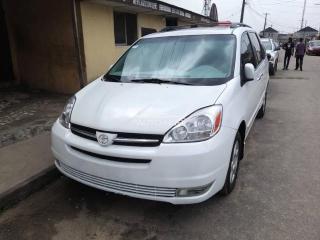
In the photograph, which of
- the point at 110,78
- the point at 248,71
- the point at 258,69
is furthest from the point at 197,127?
the point at 258,69

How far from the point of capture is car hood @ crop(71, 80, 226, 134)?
106 inches

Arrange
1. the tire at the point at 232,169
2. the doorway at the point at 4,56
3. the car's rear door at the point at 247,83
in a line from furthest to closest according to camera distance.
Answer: the doorway at the point at 4,56 → the car's rear door at the point at 247,83 → the tire at the point at 232,169

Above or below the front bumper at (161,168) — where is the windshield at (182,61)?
above

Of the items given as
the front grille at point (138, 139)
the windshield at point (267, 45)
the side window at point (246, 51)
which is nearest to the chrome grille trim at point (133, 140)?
the front grille at point (138, 139)

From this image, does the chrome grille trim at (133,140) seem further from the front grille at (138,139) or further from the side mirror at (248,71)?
the side mirror at (248,71)

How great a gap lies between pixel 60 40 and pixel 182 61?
5.08 m

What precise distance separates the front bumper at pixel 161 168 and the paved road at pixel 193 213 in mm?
355

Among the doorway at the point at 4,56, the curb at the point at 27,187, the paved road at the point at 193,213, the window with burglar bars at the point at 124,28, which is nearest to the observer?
the paved road at the point at 193,213

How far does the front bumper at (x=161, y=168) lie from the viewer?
2.56 m

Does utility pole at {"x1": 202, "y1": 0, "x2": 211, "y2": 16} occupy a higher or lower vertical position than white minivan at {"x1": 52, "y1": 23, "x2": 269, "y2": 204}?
higher

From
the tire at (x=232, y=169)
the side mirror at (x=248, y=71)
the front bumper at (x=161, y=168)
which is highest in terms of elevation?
the side mirror at (x=248, y=71)

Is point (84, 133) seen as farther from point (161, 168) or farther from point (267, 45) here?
point (267, 45)

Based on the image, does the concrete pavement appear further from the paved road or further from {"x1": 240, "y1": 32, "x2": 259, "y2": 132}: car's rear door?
{"x1": 240, "y1": 32, "x2": 259, "y2": 132}: car's rear door

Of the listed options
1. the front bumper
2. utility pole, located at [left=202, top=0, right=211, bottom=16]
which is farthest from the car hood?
utility pole, located at [left=202, top=0, right=211, bottom=16]
